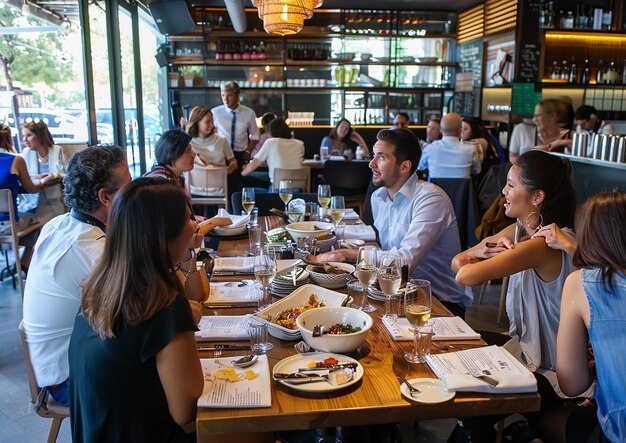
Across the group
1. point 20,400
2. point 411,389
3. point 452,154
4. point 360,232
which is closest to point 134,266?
point 411,389

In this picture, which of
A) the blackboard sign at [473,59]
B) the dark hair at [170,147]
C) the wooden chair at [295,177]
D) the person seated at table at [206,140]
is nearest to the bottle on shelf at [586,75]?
the blackboard sign at [473,59]

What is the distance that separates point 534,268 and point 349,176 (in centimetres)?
394

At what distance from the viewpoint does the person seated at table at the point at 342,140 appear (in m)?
7.82

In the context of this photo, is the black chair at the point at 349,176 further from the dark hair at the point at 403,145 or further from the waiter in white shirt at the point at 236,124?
the dark hair at the point at 403,145

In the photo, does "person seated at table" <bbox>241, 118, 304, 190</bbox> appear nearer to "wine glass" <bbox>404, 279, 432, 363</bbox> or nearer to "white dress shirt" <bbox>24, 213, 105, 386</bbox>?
"white dress shirt" <bbox>24, 213, 105, 386</bbox>

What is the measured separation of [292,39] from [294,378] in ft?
27.1

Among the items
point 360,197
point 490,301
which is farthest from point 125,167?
point 360,197

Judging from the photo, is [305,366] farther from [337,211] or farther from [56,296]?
[337,211]

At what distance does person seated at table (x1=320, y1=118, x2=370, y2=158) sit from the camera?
782 cm

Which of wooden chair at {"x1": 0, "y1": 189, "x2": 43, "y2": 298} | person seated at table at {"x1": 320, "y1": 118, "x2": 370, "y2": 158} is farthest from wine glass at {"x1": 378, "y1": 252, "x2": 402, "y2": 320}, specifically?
person seated at table at {"x1": 320, "y1": 118, "x2": 370, "y2": 158}

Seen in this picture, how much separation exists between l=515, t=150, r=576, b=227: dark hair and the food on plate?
98 centimetres

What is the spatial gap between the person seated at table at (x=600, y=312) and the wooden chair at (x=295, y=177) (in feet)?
15.1

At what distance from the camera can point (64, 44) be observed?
5.66 metres

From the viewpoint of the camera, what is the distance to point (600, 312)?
61.9 inches
